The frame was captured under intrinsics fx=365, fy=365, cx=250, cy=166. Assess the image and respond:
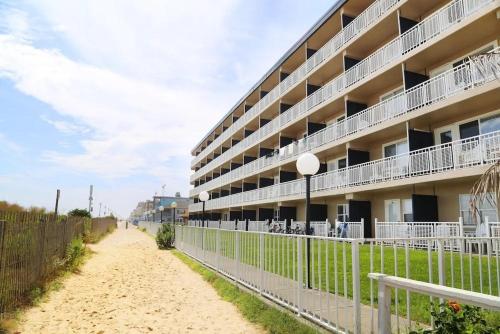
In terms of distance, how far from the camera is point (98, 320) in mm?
6477

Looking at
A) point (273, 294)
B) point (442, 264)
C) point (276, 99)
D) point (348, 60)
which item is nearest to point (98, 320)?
point (273, 294)

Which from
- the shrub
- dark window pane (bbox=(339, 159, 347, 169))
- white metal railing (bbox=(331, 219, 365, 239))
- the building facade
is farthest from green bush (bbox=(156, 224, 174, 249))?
the shrub

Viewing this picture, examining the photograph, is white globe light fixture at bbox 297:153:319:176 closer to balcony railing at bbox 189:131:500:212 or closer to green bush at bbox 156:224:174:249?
balcony railing at bbox 189:131:500:212

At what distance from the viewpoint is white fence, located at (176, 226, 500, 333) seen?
4.71m

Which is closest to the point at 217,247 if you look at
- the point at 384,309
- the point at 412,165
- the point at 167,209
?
the point at 384,309

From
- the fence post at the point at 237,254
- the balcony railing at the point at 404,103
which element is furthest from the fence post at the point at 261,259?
the balcony railing at the point at 404,103

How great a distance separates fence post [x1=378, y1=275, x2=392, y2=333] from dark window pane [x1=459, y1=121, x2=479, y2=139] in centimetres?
1441

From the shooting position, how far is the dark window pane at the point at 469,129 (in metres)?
14.8

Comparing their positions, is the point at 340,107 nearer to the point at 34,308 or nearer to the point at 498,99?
the point at 498,99

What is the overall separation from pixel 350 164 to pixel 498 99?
26.2 feet

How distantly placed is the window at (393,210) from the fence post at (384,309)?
16730 millimetres

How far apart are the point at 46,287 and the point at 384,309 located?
332 inches

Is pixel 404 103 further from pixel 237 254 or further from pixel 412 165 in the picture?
pixel 237 254

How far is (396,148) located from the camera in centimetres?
1894
